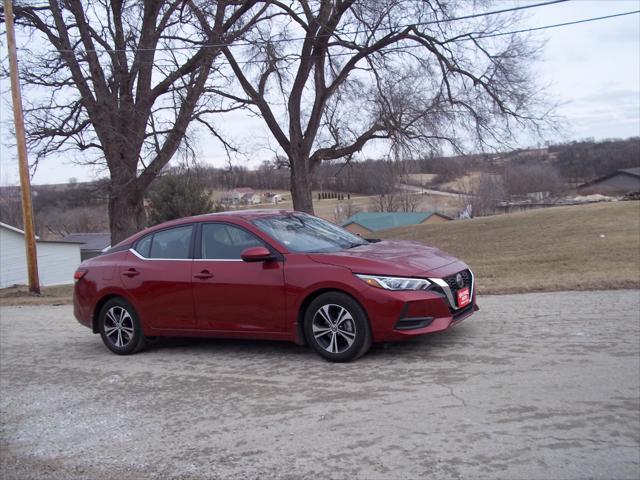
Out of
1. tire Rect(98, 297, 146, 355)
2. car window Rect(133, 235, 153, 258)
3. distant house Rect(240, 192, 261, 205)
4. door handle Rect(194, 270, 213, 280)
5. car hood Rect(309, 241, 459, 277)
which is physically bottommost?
tire Rect(98, 297, 146, 355)

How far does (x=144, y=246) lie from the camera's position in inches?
287

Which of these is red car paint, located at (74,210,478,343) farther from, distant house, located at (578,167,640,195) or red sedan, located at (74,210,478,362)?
distant house, located at (578,167,640,195)

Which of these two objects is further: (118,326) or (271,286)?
(118,326)

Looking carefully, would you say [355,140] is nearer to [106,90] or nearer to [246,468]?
[106,90]

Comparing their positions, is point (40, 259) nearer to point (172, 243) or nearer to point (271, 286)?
point (172, 243)

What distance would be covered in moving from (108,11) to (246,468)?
19971mm

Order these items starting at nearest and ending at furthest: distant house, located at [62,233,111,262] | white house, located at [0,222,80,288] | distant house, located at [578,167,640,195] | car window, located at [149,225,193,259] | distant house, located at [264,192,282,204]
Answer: car window, located at [149,225,193,259]
distant house, located at [264,192,282,204]
white house, located at [0,222,80,288]
distant house, located at [578,167,640,195]
distant house, located at [62,233,111,262]

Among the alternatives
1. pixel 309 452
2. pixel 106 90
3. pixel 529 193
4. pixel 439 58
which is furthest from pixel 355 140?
pixel 529 193

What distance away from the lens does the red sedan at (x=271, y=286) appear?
228 inches

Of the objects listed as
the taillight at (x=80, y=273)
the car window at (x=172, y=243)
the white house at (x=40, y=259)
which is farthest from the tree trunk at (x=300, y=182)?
the white house at (x=40, y=259)

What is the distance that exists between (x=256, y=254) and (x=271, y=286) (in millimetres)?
348

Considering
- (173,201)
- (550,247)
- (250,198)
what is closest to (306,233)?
(550,247)

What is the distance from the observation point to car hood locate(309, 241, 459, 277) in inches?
230

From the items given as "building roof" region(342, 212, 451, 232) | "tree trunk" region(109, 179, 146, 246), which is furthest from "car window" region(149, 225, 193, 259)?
"building roof" region(342, 212, 451, 232)
